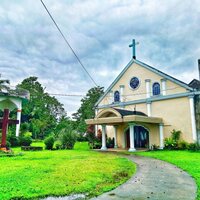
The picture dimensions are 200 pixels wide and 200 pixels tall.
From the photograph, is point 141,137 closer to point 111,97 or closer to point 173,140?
point 173,140

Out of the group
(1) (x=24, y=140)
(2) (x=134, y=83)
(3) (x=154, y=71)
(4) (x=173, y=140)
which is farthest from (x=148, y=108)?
(1) (x=24, y=140)

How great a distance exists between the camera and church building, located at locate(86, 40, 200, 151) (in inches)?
669

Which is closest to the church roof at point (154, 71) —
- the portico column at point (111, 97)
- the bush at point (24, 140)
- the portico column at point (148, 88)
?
the portico column at point (111, 97)

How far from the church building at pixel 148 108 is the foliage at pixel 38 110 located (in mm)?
18139

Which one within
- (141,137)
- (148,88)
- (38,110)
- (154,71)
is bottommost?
(141,137)

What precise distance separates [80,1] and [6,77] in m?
25.0

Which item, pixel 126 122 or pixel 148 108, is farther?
pixel 148 108

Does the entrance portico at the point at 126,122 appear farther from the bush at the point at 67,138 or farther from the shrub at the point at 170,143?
the bush at the point at 67,138

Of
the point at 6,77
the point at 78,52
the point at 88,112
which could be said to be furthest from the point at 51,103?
the point at 78,52

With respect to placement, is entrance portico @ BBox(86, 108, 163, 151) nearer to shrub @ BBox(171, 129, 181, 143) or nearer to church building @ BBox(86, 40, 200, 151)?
church building @ BBox(86, 40, 200, 151)

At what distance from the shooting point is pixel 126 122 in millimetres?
17609

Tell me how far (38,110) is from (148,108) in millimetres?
25875

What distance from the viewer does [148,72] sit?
20.2 metres

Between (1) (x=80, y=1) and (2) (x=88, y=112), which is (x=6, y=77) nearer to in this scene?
(2) (x=88, y=112)
